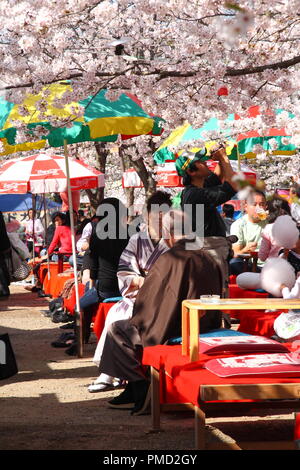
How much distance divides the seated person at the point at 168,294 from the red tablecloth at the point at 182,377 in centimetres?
20

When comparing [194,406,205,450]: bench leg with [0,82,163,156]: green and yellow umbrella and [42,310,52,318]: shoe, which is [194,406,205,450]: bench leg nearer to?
[0,82,163,156]: green and yellow umbrella

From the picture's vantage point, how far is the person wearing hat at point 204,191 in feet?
25.0

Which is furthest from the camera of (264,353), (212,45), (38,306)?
(38,306)

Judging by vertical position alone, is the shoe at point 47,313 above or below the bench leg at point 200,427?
below

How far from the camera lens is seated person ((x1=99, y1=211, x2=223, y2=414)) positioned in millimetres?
5992

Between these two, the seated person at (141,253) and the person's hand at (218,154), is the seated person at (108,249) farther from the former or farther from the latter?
the seated person at (141,253)

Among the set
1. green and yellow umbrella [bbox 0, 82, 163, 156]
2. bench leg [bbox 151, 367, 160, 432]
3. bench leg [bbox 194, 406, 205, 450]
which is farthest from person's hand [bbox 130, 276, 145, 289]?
green and yellow umbrella [bbox 0, 82, 163, 156]

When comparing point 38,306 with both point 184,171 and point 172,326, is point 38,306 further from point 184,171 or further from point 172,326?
point 172,326

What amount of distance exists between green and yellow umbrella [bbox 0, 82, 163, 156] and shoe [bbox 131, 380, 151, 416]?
3838 millimetres

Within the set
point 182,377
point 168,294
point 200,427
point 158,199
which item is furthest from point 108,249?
point 200,427

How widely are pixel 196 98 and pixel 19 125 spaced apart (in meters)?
2.05

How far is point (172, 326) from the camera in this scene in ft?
19.7

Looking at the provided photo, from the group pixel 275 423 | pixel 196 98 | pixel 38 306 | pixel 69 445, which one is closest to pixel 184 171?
pixel 196 98

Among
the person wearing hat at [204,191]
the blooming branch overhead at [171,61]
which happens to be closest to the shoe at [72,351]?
the person wearing hat at [204,191]
